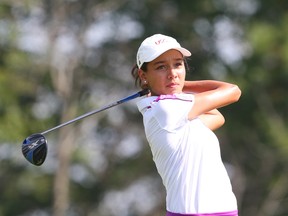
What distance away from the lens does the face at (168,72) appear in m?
4.75

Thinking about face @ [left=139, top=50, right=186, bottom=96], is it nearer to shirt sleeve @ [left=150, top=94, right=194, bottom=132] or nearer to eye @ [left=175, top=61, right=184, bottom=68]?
eye @ [left=175, top=61, right=184, bottom=68]

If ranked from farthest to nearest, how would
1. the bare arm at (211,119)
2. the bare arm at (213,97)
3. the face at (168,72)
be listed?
the bare arm at (211,119)
the face at (168,72)
the bare arm at (213,97)

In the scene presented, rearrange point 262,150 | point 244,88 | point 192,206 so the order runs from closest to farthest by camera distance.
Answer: point 192,206
point 244,88
point 262,150

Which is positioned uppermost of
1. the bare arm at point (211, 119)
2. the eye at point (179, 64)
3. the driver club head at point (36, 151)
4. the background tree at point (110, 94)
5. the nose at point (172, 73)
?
the background tree at point (110, 94)

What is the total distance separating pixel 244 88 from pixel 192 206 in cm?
1618

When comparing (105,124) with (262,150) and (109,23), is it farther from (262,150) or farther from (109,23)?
(262,150)

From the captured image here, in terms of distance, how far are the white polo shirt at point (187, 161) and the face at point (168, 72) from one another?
108mm

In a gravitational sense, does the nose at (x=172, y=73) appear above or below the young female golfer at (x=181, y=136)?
above

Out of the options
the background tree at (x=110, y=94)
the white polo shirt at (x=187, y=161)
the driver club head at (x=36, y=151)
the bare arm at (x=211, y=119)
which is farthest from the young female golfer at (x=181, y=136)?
the background tree at (x=110, y=94)

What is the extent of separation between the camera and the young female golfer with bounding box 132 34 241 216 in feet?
14.9

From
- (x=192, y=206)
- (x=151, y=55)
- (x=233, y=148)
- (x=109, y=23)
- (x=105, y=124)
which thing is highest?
(x=109, y=23)

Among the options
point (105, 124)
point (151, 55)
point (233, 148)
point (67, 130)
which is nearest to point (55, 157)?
point (67, 130)

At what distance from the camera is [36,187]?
22234 mm

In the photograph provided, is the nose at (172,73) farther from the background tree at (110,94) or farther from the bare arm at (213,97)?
the background tree at (110,94)
